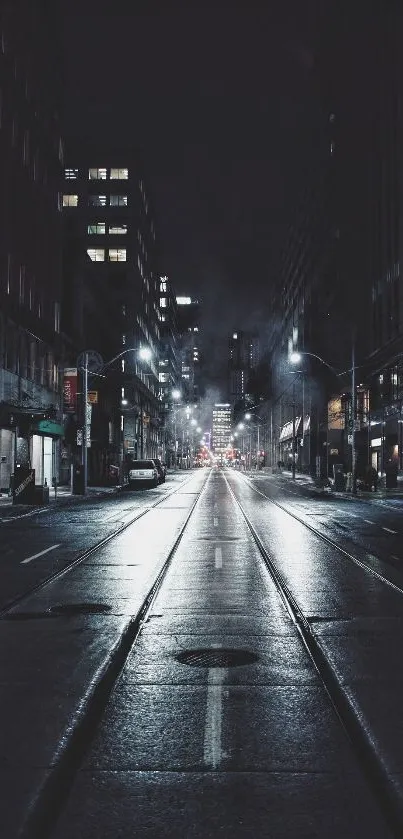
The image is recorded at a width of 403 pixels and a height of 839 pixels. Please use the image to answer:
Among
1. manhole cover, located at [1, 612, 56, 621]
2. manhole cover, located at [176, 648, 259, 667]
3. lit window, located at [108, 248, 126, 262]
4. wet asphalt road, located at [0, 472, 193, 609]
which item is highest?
lit window, located at [108, 248, 126, 262]

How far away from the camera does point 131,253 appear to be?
110 meters

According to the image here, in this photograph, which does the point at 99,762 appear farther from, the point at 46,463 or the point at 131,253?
the point at 131,253

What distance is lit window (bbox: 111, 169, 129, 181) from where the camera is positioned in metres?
111

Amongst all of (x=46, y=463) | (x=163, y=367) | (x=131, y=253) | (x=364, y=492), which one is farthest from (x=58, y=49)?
(x=163, y=367)

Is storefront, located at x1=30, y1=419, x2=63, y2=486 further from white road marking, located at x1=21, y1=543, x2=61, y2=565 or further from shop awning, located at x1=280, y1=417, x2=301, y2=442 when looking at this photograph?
shop awning, located at x1=280, y1=417, x2=301, y2=442

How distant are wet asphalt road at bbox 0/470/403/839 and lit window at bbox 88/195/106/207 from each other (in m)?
102

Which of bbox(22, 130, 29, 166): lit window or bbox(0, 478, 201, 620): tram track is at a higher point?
bbox(22, 130, 29, 166): lit window

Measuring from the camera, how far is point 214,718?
5949 millimetres

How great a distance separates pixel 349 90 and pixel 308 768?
295 feet

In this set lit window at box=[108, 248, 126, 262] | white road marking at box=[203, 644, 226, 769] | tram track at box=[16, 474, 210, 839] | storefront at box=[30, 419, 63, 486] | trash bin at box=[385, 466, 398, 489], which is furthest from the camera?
lit window at box=[108, 248, 126, 262]

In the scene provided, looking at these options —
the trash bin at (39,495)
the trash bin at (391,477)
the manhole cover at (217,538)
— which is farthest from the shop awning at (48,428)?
the manhole cover at (217,538)

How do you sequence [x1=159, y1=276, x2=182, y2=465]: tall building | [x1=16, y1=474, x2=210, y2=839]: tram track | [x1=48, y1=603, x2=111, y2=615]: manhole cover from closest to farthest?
[x1=16, y1=474, x2=210, y2=839]: tram track → [x1=48, y1=603, x2=111, y2=615]: manhole cover → [x1=159, y1=276, x2=182, y2=465]: tall building

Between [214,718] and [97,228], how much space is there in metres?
109

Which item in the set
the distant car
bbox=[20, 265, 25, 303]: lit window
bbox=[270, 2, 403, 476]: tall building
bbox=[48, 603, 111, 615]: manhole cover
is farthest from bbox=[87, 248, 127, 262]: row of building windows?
bbox=[48, 603, 111, 615]: manhole cover
